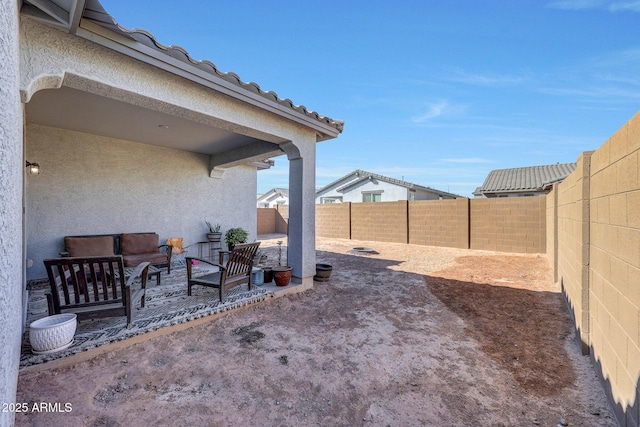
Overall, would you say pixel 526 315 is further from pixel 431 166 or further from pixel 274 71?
pixel 431 166

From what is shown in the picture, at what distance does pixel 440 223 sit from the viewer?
38.4ft

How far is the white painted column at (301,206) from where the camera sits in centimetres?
519

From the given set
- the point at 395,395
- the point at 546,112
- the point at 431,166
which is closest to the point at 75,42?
the point at 395,395

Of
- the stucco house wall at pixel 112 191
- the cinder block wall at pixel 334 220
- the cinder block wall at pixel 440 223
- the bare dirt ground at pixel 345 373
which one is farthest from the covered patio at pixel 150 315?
the cinder block wall at pixel 334 220

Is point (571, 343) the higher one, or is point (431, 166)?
point (431, 166)

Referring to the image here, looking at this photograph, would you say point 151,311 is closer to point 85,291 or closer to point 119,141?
point 85,291

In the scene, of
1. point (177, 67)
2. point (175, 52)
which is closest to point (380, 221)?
point (177, 67)

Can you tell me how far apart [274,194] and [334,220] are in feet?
49.2

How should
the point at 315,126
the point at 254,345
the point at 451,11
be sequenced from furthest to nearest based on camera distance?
the point at 451,11 < the point at 315,126 < the point at 254,345

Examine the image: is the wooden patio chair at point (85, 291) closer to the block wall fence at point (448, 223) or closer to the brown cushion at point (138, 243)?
the brown cushion at point (138, 243)

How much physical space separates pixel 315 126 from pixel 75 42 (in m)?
3.39

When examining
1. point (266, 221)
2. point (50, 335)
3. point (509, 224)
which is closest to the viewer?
point (50, 335)

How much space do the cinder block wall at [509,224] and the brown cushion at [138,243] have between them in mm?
10839

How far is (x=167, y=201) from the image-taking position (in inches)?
281
